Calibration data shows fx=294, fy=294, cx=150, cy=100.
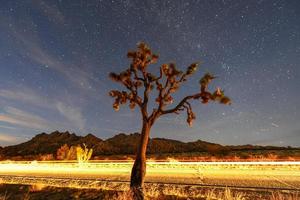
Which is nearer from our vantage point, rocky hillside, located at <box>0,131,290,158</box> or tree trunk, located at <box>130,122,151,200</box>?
tree trunk, located at <box>130,122,151,200</box>

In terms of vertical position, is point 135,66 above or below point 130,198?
above

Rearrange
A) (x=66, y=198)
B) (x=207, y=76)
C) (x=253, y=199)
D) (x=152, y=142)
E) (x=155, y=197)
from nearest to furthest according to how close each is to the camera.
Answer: (x=253, y=199) → (x=155, y=197) → (x=66, y=198) → (x=207, y=76) → (x=152, y=142)

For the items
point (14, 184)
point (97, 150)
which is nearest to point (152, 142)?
point (97, 150)

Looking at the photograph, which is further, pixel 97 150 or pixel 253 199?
pixel 97 150

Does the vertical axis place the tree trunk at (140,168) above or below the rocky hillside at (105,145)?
below

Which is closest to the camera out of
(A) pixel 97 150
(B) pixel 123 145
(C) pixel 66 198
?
(C) pixel 66 198

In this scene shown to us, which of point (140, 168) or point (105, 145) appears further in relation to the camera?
point (105, 145)

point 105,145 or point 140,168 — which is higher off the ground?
point 105,145

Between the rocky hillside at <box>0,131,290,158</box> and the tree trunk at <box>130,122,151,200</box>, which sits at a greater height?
the rocky hillside at <box>0,131,290,158</box>

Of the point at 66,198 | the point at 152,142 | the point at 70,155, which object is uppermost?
the point at 152,142

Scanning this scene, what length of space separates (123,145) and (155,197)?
3597 inches

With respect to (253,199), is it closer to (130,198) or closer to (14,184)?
(130,198)

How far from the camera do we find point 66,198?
43.2 ft

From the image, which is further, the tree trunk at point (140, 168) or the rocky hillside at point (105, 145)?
the rocky hillside at point (105, 145)
